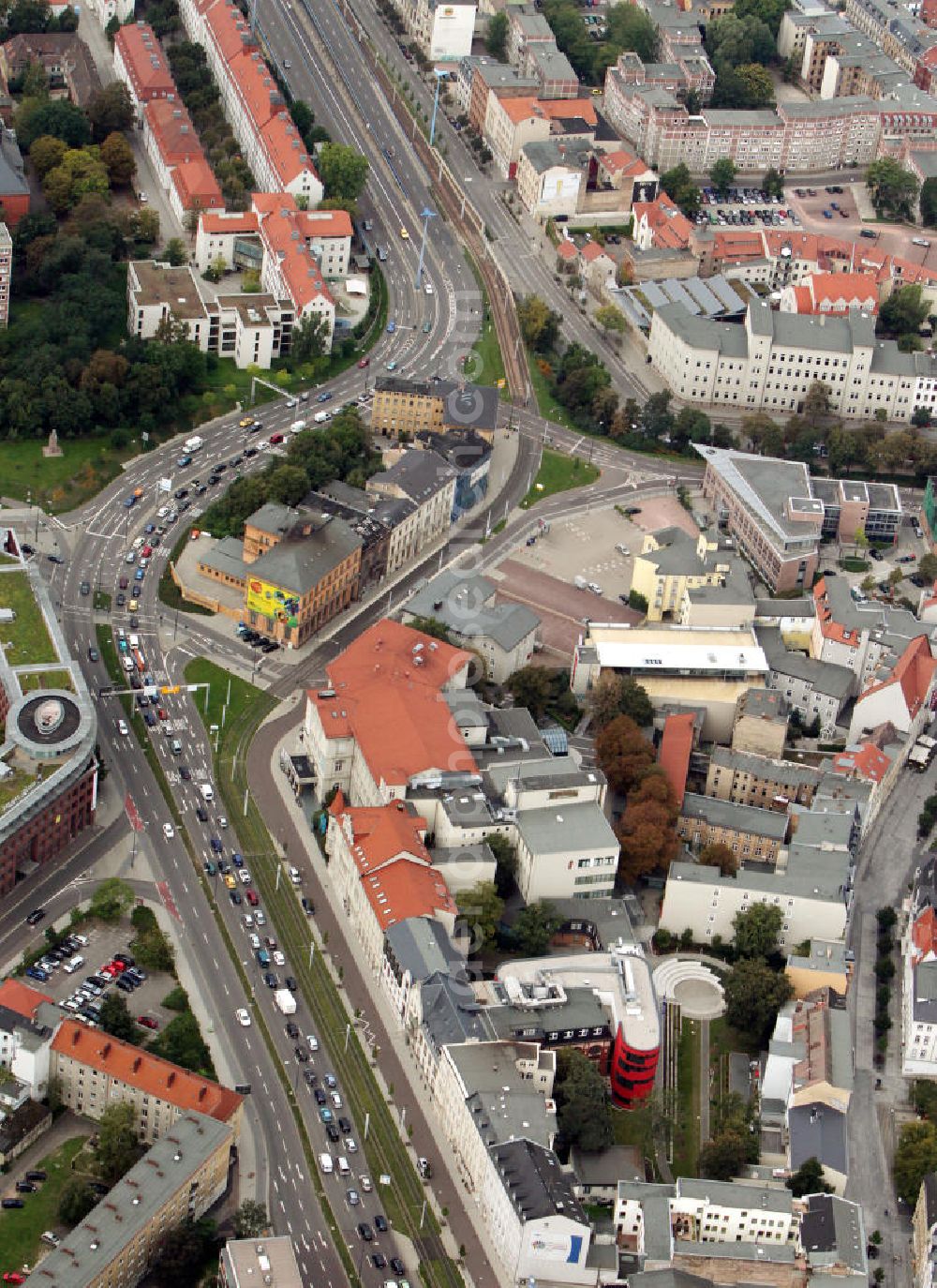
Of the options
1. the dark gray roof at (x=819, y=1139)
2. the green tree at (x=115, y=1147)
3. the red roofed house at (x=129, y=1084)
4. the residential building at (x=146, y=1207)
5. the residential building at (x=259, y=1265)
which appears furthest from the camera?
the dark gray roof at (x=819, y=1139)

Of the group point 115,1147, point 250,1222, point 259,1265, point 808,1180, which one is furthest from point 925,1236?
point 115,1147

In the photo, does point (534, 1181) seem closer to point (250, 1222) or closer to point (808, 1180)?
point (250, 1222)

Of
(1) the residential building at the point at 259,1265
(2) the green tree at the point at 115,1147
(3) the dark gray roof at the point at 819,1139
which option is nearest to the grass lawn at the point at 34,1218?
(2) the green tree at the point at 115,1147

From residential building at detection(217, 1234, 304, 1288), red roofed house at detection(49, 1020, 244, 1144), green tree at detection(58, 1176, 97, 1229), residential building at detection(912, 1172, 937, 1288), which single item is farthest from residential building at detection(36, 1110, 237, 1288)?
residential building at detection(912, 1172, 937, 1288)

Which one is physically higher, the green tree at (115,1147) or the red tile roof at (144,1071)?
the red tile roof at (144,1071)

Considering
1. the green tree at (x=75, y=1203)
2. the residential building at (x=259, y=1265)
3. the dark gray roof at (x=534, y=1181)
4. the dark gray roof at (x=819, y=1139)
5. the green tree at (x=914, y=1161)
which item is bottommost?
the green tree at (x=914, y=1161)

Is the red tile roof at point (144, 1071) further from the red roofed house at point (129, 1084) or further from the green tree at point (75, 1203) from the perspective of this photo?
the green tree at point (75, 1203)

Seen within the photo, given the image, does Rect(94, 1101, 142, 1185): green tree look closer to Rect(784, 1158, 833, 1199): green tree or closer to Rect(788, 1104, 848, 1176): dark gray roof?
Rect(784, 1158, 833, 1199): green tree
